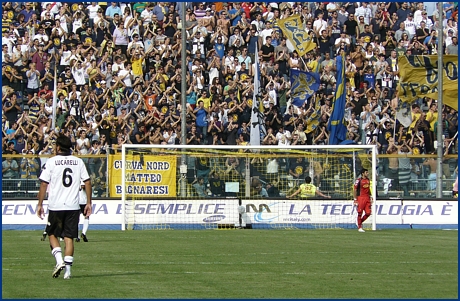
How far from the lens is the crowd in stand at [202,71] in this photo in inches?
1237

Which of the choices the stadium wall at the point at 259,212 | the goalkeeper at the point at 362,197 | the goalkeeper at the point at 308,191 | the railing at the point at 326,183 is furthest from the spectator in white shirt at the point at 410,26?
the goalkeeper at the point at 362,197

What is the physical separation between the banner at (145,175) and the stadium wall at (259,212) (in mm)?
407

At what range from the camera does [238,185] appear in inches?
1139

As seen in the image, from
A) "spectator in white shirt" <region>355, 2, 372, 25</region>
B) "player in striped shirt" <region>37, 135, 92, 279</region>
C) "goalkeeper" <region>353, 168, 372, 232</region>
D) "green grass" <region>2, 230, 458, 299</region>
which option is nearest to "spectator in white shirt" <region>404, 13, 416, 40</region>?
"spectator in white shirt" <region>355, 2, 372, 25</region>

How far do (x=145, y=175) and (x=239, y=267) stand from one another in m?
14.6

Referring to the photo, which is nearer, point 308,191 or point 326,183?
point 308,191

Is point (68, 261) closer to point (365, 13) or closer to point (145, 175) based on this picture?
point (145, 175)

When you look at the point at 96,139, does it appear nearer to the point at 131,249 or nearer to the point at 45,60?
the point at 45,60

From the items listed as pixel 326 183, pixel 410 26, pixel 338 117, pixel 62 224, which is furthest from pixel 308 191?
pixel 62 224

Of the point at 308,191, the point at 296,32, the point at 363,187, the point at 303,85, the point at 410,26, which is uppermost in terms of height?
the point at 410,26

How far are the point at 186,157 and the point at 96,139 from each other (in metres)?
3.63

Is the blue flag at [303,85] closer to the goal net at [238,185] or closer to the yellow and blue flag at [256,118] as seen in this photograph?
the yellow and blue flag at [256,118]

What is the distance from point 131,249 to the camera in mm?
18578

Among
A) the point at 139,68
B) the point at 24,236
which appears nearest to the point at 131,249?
the point at 24,236
